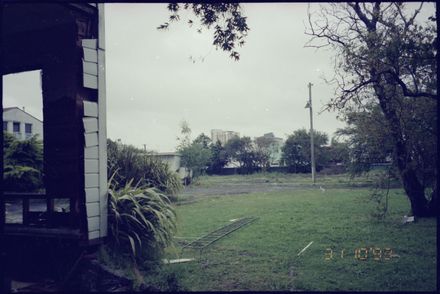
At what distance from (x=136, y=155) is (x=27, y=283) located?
17.9ft

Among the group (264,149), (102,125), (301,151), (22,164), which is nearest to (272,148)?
(264,149)

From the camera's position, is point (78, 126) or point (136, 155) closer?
point (78, 126)

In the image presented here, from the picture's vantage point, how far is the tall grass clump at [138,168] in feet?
27.2

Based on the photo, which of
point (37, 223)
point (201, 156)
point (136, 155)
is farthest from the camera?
point (201, 156)

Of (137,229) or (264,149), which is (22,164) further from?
(264,149)

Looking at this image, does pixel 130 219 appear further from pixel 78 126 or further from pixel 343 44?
pixel 343 44

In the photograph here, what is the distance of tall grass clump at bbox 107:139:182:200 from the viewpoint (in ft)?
27.2

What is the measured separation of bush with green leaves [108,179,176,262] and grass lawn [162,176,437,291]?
1.61 ft

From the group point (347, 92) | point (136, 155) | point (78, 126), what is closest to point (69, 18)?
point (78, 126)

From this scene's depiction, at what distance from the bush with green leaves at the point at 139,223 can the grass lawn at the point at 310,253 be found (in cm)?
49

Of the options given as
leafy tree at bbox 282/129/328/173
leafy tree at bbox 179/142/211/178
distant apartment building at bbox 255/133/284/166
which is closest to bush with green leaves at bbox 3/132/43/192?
leafy tree at bbox 179/142/211/178

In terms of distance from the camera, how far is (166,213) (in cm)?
534

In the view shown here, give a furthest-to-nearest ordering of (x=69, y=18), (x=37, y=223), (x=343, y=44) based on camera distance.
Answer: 1. (x=343, y=44)
2. (x=37, y=223)
3. (x=69, y=18)
